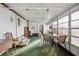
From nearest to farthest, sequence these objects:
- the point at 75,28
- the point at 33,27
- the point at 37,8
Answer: the point at 75,28 → the point at 37,8 → the point at 33,27

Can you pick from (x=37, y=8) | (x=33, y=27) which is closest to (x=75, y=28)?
(x=37, y=8)

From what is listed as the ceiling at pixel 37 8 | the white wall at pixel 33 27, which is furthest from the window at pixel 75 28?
the white wall at pixel 33 27

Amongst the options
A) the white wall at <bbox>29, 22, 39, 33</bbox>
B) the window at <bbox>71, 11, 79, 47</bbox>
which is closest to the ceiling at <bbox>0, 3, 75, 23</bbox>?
the white wall at <bbox>29, 22, 39, 33</bbox>

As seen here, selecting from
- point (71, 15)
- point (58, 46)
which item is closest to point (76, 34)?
point (71, 15)

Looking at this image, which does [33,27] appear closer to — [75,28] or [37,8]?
[37,8]

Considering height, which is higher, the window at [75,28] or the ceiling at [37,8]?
the ceiling at [37,8]

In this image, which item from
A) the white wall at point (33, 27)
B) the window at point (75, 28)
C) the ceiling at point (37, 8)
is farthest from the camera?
the white wall at point (33, 27)

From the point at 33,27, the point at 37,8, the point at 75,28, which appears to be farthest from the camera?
the point at 33,27

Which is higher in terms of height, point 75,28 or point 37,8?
point 37,8

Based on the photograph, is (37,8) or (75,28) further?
(37,8)

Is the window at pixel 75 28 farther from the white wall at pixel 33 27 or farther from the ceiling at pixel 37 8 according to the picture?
the white wall at pixel 33 27

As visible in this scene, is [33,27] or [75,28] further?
[33,27]

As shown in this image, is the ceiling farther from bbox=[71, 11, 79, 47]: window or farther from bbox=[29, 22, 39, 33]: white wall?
bbox=[71, 11, 79, 47]: window

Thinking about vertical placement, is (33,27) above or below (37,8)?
below
